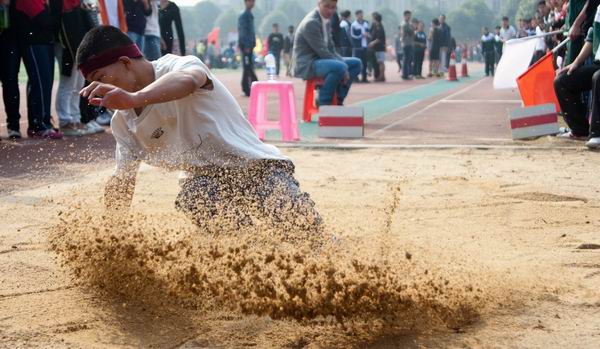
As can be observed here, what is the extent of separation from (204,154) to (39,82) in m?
5.78

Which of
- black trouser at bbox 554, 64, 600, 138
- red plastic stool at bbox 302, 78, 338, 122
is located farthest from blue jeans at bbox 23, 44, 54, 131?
black trouser at bbox 554, 64, 600, 138

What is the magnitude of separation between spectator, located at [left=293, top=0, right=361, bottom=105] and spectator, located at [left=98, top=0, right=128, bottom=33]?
2390mm

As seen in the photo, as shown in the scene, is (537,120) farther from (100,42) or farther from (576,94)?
(100,42)

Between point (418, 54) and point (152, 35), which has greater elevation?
point (152, 35)

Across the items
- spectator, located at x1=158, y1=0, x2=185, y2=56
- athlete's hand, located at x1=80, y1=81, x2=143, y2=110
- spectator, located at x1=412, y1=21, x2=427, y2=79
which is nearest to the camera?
athlete's hand, located at x1=80, y1=81, x2=143, y2=110

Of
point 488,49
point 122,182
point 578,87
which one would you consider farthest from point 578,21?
point 488,49

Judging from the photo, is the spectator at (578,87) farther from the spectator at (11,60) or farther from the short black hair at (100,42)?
the short black hair at (100,42)

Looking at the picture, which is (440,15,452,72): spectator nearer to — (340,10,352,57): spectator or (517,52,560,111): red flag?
(340,10,352,57): spectator

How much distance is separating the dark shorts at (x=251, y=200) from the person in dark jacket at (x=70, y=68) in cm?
573

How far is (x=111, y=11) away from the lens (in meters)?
9.74

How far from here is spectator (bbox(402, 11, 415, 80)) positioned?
26812 millimetres

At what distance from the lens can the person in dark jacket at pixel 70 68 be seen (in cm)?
919

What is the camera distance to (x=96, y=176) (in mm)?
7121

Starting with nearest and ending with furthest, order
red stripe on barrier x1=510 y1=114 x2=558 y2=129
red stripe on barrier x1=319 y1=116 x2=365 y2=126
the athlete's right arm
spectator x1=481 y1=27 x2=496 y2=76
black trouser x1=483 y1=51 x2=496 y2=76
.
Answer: the athlete's right arm, red stripe on barrier x1=510 y1=114 x2=558 y2=129, red stripe on barrier x1=319 y1=116 x2=365 y2=126, spectator x1=481 y1=27 x2=496 y2=76, black trouser x1=483 y1=51 x2=496 y2=76
